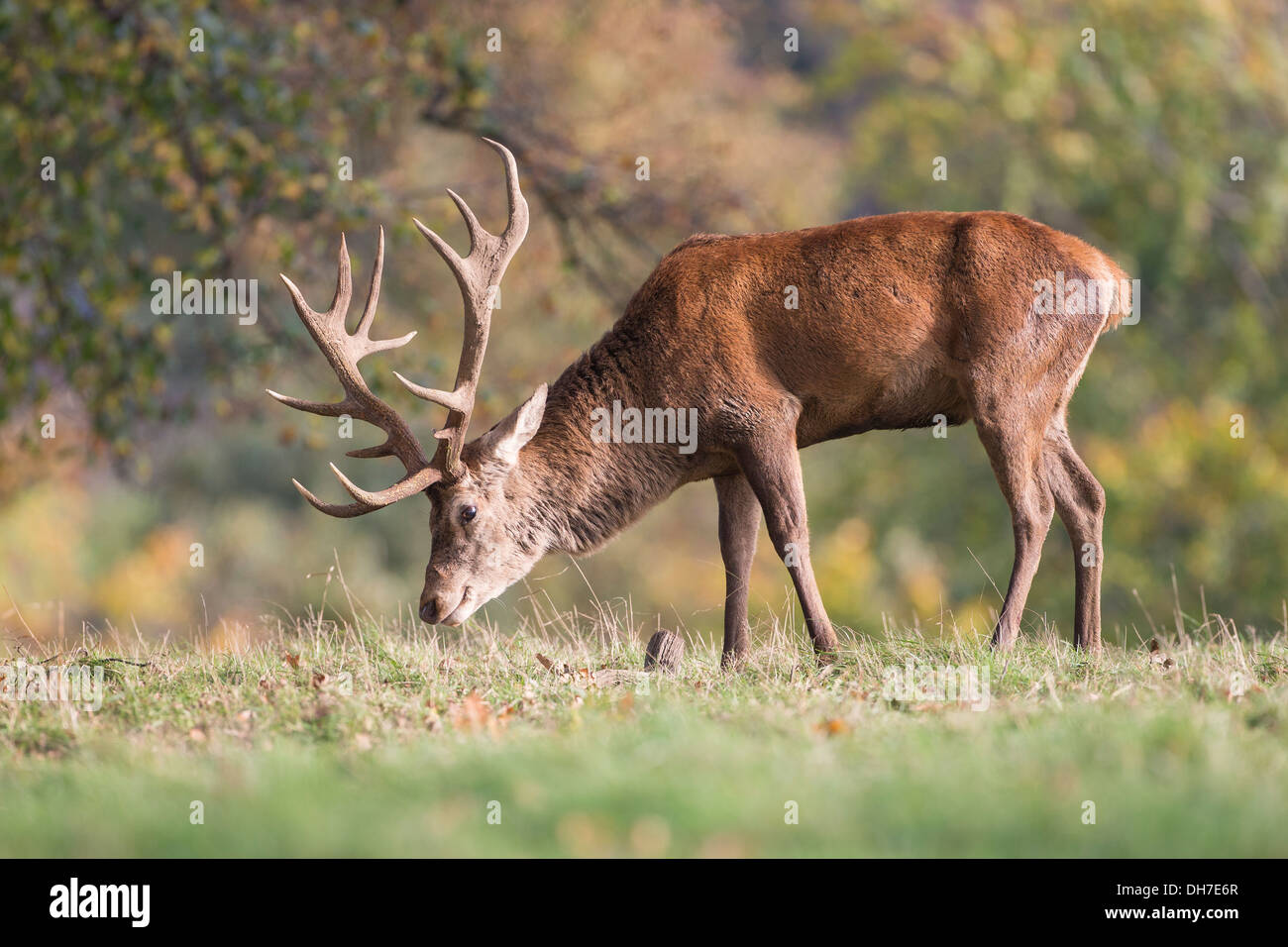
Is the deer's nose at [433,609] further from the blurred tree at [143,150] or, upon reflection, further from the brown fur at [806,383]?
the blurred tree at [143,150]

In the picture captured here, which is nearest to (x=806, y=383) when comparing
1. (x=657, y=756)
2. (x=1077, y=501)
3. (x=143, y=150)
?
(x=1077, y=501)

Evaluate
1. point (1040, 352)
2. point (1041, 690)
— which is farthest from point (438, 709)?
point (1040, 352)

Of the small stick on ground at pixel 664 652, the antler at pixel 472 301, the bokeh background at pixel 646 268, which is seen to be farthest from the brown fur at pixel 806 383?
the bokeh background at pixel 646 268

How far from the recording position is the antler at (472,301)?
24.0 feet

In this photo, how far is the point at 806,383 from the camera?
288 inches

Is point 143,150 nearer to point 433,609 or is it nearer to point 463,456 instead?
point 463,456

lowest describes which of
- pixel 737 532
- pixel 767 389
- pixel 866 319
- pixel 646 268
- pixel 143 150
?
pixel 737 532

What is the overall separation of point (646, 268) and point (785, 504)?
828 centimetres

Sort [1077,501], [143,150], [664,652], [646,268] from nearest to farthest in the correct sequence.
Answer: [664,652]
[1077,501]
[143,150]
[646,268]

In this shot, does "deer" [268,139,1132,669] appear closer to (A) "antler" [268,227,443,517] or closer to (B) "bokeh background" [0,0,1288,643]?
(A) "antler" [268,227,443,517]

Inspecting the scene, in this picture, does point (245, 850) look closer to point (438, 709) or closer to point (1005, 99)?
point (438, 709)

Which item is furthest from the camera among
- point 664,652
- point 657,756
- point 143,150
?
point 143,150

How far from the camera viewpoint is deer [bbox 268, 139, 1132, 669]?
23.5ft

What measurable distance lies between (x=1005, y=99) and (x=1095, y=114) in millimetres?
1503
